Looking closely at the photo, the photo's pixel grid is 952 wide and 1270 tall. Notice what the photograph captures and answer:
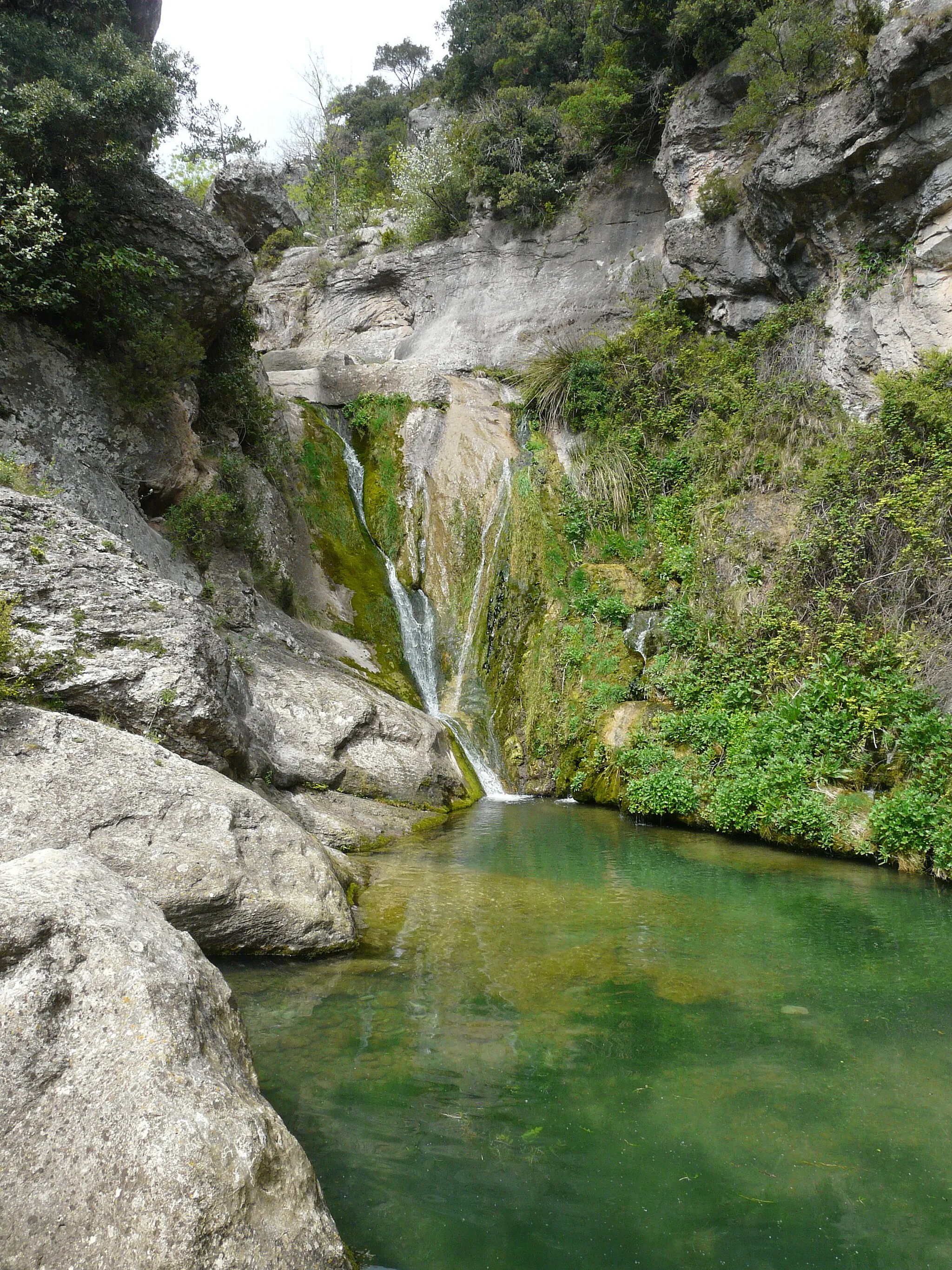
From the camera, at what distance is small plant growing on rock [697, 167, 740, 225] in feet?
54.0

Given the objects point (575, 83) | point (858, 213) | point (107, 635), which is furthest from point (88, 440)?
point (575, 83)

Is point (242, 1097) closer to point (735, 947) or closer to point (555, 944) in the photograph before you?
point (555, 944)

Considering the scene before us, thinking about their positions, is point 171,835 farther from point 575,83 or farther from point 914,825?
point 575,83

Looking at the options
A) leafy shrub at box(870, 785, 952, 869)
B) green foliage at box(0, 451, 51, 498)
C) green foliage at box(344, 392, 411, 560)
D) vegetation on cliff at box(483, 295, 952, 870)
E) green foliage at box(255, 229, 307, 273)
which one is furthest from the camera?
green foliage at box(255, 229, 307, 273)

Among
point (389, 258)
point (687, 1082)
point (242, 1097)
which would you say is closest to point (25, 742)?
point (242, 1097)

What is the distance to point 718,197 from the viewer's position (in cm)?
1659

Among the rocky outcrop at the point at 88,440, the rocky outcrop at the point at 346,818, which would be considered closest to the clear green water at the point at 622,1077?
the rocky outcrop at the point at 346,818

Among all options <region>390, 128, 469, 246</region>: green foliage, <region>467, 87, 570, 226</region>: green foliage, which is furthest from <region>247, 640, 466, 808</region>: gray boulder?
<region>390, 128, 469, 246</region>: green foliage

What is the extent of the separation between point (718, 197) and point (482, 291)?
829 centimetres

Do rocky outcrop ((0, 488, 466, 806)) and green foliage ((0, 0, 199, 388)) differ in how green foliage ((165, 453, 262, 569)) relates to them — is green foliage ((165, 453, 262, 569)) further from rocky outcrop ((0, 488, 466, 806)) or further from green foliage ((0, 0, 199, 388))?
rocky outcrop ((0, 488, 466, 806))

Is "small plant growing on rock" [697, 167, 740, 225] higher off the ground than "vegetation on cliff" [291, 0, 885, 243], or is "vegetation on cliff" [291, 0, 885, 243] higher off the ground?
"vegetation on cliff" [291, 0, 885, 243]

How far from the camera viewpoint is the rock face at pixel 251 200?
26.8 metres

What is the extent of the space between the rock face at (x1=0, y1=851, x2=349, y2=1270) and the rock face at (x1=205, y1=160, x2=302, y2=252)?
2855cm

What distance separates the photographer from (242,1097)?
9.09 feet
